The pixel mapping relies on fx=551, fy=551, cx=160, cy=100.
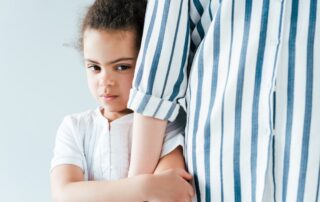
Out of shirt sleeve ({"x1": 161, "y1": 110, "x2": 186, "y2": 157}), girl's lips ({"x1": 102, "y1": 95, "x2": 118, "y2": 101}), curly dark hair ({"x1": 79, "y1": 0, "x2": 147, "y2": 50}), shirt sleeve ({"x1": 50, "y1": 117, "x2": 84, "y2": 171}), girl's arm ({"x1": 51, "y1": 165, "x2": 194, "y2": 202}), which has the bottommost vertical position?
girl's arm ({"x1": 51, "y1": 165, "x2": 194, "y2": 202})

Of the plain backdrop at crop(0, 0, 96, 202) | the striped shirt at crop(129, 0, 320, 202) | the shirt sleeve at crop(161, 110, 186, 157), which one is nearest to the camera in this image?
the striped shirt at crop(129, 0, 320, 202)

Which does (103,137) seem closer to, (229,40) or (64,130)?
(64,130)

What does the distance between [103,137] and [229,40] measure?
317 millimetres

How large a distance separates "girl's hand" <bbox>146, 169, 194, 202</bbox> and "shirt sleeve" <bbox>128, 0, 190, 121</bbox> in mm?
103

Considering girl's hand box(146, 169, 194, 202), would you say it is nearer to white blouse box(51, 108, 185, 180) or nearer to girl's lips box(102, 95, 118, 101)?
white blouse box(51, 108, 185, 180)

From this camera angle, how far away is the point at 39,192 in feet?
5.23

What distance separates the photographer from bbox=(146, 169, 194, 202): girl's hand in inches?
36.5

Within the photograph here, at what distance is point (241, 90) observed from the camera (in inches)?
35.7

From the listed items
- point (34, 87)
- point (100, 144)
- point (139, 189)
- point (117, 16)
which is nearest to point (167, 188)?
point (139, 189)

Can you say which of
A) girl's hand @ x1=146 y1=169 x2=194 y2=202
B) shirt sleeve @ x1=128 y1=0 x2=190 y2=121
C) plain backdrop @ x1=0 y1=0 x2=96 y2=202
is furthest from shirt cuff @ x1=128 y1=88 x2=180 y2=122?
plain backdrop @ x1=0 y1=0 x2=96 y2=202

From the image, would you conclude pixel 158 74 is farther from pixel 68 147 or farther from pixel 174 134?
pixel 68 147

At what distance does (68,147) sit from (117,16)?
0.89 feet

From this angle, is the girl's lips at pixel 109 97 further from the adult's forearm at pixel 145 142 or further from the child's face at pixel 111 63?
the adult's forearm at pixel 145 142

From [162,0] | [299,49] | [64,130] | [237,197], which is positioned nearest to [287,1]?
[299,49]
